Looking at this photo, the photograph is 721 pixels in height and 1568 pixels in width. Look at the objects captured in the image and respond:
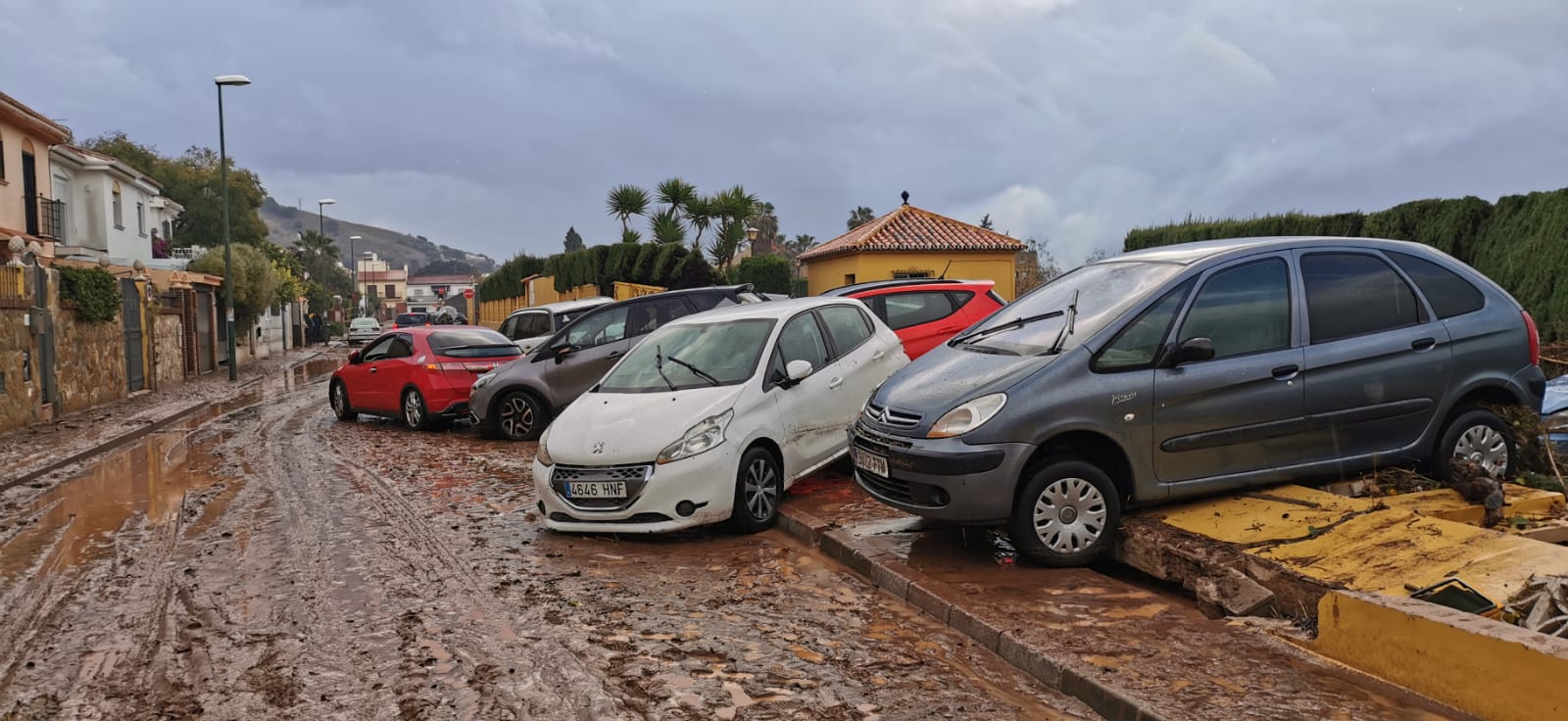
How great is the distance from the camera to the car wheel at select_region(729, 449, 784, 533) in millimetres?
7582

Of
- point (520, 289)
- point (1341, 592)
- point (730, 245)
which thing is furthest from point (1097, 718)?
point (520, 289)

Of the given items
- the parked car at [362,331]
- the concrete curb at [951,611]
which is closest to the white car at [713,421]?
the concrete curb at [951,611]

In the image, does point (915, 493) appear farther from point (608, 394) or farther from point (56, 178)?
point (56, 178)

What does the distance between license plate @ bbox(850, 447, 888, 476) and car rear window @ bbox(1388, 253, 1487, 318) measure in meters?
3.53

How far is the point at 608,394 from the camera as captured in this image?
27.4 feet

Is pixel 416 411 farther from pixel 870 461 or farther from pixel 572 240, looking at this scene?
pixel 572 240

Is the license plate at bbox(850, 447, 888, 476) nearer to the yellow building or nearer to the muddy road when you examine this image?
the muddy road

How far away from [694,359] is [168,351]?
2224cm

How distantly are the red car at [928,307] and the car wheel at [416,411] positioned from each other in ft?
20.8

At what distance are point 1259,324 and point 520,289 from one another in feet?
177

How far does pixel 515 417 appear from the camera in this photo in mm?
13227

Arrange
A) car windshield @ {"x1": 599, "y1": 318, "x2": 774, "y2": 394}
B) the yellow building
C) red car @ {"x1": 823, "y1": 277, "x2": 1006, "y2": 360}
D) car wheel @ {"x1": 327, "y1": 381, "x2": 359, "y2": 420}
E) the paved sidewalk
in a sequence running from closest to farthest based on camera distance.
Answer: the paved sidewalk < car windshield @ {"x1": 599, "y1": 318, "x2": 774, "y2": 394} < red car @ {"x1": 823, "y1": 277, "x2": 1006, "y2": 360} < car wheel @ {"x1": 327, "y1": 381, "x2": 359, "y2": 420} < the yellow building

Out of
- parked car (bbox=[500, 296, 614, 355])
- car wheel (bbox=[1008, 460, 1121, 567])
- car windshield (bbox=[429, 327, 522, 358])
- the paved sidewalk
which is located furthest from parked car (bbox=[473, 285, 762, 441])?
car wheel (bbox=[1008, 460, 1121, 567])

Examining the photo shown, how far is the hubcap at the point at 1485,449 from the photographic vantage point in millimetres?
6719
